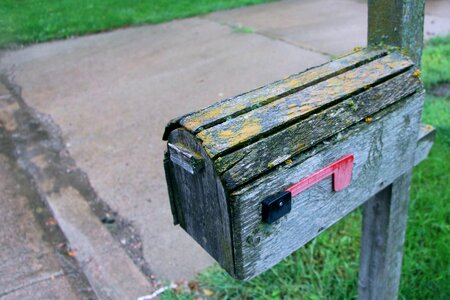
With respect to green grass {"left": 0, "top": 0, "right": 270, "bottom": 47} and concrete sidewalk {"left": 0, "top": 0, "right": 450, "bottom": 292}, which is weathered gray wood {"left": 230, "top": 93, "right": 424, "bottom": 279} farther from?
green grass {"left": 0, "top": 0, "right": 270, "bottom": 47}

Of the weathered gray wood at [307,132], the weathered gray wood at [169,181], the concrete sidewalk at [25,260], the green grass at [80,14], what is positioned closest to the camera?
the weathered gray wood at [307,132]

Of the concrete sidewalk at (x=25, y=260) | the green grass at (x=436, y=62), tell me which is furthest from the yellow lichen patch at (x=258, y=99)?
the green grass at (x=436, y=62)

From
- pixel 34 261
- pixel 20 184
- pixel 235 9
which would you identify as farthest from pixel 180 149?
pixel 235 9

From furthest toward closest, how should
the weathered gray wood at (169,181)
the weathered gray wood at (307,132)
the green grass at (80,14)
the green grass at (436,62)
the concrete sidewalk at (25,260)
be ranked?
the green grass at (80,14) → the green grass at (436,62) → the concrete sidewalk at (25,260) → the weathered gray wood at (169,181) → the weathered gray wood at (307,132)

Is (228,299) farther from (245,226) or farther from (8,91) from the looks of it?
(8,91)

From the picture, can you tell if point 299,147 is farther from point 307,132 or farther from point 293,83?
point 293,83

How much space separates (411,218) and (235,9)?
20.0 feet

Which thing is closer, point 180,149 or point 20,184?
point 180,149

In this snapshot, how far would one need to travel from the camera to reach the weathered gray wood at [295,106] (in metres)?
1.01

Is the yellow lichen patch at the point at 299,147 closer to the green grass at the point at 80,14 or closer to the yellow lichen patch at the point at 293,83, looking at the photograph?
the yellow lichen patch at the point at 293,83

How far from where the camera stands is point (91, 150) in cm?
400

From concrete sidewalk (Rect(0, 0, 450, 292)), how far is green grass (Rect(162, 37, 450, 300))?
13.7 inches

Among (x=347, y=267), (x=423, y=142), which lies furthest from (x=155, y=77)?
(x=423, y=142)

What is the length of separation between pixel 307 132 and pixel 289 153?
7 cm
